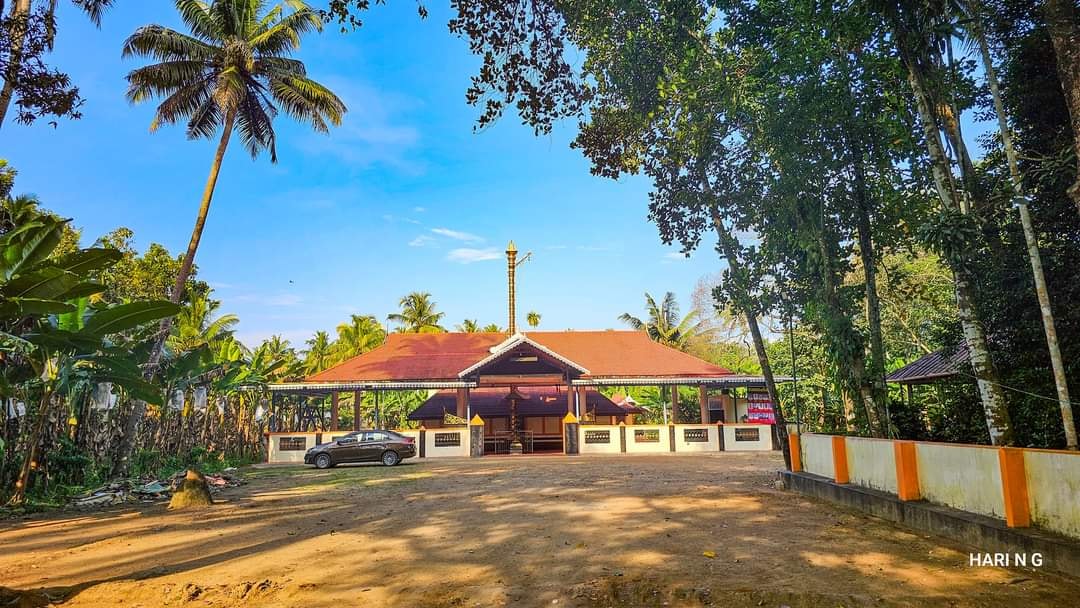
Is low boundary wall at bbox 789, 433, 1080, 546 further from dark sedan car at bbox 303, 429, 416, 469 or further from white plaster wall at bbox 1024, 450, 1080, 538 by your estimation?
dark sedan car at bbox 303, 429, 416, 469

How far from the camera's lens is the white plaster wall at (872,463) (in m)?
9.17

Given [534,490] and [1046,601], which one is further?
[534,490]

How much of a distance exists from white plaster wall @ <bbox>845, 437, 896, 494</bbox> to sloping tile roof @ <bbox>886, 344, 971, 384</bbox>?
2.86m

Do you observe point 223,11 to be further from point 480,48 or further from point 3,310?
point 480,48

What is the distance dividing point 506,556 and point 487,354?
75.6 feet

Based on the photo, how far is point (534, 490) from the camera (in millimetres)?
13039

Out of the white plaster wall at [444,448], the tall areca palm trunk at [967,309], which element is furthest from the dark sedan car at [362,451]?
the tall areca palm trunk at [967,309]

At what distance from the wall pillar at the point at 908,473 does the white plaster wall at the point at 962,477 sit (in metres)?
0.06

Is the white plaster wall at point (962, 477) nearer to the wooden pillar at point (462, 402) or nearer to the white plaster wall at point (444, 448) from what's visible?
the white plaster wall at point (444, 448)

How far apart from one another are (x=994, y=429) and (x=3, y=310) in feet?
40.9

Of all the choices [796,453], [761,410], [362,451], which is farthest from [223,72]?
[761,410]

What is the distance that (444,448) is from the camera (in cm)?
2597

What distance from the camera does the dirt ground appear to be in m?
5.34

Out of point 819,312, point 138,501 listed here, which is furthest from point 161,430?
point 819,312
